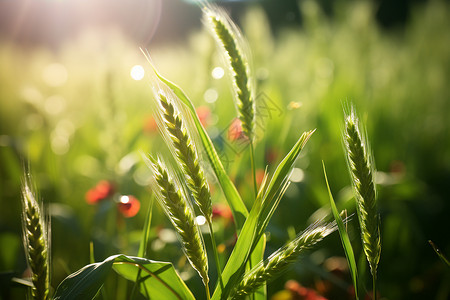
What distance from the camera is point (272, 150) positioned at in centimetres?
98

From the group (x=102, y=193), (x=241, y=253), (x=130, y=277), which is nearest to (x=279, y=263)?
(x=241, y=253)

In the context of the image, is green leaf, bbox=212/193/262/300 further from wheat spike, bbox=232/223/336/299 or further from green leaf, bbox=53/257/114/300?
green leaf, bbox=53/257/114/300

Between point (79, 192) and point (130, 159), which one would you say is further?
point (79, 192)

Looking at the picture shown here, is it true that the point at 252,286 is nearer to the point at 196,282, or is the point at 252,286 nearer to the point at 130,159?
the point at 196,282

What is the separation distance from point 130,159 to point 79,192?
31 centimetres

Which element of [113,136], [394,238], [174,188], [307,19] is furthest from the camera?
[307,19]

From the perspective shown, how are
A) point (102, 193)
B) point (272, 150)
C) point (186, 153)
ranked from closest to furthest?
point (186, 153)
point (102, 193)
point (272, 150)

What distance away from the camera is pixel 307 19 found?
1511 mm

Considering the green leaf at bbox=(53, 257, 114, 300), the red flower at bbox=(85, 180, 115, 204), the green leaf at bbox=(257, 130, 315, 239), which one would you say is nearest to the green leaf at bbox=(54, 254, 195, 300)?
the green leaf at bbox=(53, 257, 114, 300)

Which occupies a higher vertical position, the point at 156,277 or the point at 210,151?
the point at 210,151

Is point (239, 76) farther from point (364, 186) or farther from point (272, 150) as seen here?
point (272, 150)

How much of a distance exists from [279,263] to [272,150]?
2.03ft

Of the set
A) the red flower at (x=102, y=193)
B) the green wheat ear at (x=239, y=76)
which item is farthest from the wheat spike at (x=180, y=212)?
the red flower at (x=102, y=193)

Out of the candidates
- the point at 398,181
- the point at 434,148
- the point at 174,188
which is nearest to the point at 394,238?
the point at 398,181
